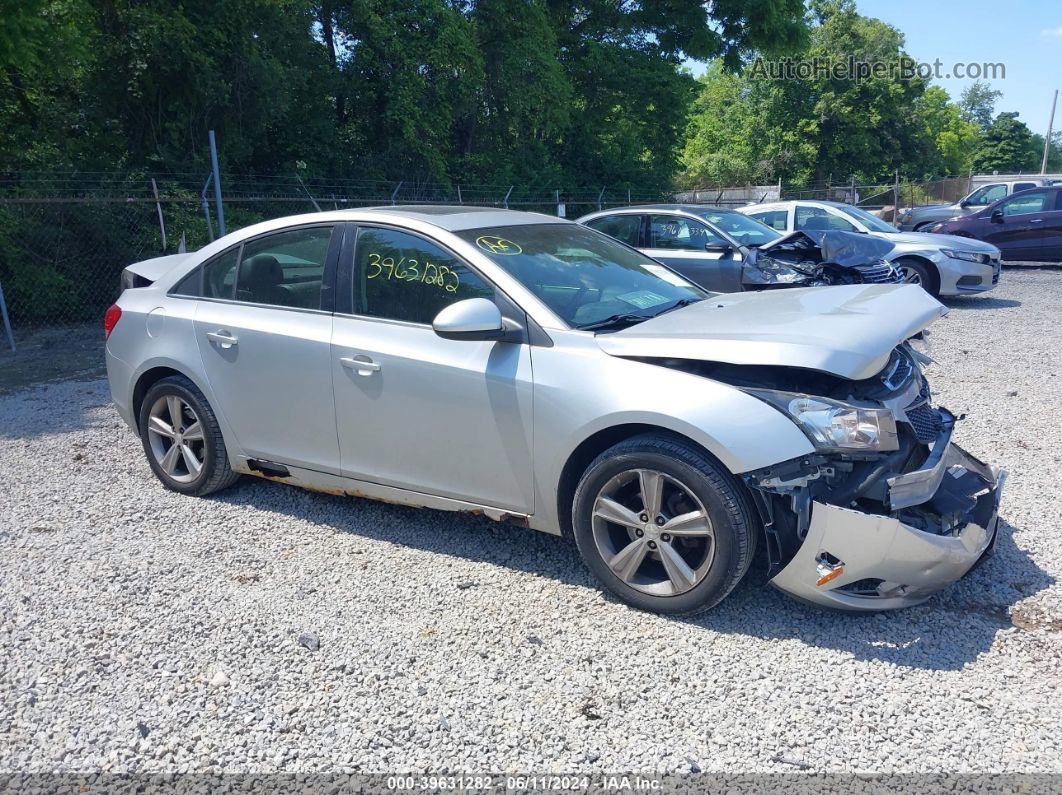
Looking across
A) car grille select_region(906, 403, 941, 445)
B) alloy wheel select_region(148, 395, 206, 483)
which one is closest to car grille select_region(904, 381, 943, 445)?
car grille select_region(906, 403, 941, 445)

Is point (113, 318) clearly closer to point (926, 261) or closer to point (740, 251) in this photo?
point (740, 251)

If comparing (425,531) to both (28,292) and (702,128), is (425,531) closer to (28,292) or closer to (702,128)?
(28,292)

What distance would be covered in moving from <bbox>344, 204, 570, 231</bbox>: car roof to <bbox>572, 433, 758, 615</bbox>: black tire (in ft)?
5.09

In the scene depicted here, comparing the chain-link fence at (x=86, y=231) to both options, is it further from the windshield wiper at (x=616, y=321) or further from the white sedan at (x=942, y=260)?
the windshield wiper at (x=616, y=321)

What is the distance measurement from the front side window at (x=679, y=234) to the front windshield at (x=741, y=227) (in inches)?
13.0

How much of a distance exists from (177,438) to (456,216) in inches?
86.4

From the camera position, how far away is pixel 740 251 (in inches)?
375

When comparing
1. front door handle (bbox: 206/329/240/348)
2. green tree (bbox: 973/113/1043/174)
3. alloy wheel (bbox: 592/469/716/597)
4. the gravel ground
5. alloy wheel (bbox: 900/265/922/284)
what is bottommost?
the gravel ground

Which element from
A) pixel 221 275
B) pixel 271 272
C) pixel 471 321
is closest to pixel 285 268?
pixel 271 272

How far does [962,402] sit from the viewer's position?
22.5ft

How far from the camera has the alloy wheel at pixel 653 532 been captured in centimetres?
338

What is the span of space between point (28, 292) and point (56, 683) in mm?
10437

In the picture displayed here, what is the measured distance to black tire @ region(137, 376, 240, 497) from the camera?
193 inches

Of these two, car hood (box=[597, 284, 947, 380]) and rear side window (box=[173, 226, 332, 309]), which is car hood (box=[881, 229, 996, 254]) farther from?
rear side window (box=[173, 226, 332, 309])
